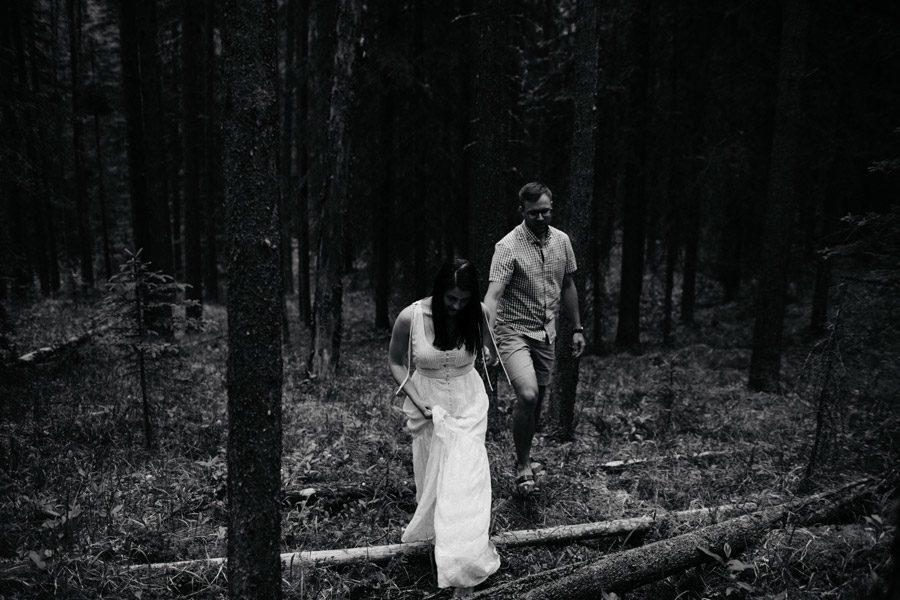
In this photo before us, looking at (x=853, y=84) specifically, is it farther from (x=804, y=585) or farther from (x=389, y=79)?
(x=804, y=585)

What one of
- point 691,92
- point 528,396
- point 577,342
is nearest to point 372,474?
point 528,396

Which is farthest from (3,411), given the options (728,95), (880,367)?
(728,95)

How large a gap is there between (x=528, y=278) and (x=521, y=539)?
235 centimetres

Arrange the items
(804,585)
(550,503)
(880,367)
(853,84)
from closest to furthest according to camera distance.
A: (804,585)
(550,503)
(880,367)
(853,84)

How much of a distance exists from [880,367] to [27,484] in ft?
27.2

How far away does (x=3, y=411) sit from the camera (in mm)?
6531

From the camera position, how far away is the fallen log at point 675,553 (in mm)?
3323

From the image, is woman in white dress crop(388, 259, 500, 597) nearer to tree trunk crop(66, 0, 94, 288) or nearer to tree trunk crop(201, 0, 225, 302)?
tree trunk crop(201, 0, 225, 302)

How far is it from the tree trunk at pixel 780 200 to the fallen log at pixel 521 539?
594 centimetres

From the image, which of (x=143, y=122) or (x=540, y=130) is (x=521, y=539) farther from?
(x=540, y=130)

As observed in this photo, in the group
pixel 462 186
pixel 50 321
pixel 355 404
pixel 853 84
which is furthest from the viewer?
pixel 462 186

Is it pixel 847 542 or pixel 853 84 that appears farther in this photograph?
pixel 853 84

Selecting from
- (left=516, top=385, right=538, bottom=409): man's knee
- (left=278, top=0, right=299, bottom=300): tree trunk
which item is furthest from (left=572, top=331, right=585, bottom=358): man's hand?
(left=278, top=0, right=299, bottom=300): tree trunk

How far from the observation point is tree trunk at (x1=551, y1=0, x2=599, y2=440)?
247 inches
